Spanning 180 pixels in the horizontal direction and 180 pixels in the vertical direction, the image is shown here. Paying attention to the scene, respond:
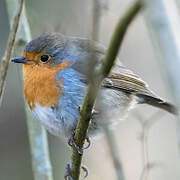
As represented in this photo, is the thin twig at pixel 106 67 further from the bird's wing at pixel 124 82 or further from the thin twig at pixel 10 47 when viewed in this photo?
the bird's wing at pixel 124 82

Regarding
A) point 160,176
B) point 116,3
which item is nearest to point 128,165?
point 160,176

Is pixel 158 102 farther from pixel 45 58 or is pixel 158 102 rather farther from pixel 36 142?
pixel 36 142

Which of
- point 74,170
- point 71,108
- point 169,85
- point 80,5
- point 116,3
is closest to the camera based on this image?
point 169,85

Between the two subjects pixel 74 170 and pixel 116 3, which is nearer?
pixel 74 170

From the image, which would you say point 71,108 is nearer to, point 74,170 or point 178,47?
point 74,170

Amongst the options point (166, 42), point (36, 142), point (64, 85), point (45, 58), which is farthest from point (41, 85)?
point (166, 42)

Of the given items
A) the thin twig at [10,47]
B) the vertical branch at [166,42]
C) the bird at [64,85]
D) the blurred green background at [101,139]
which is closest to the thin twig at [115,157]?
the bird at [64,85]
